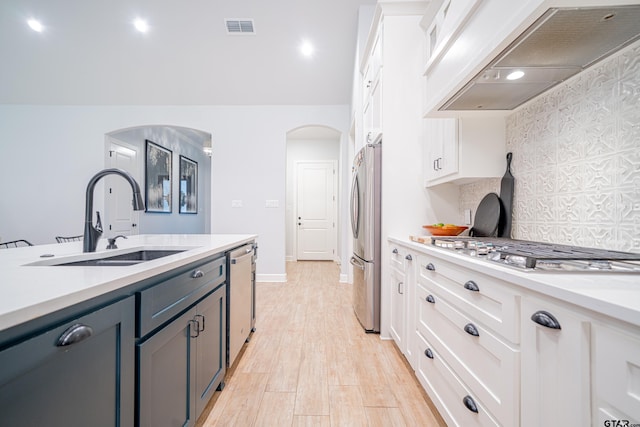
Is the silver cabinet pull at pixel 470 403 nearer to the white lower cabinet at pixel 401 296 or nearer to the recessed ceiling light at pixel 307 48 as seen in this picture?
the white lower cabinet at pixel 401 296

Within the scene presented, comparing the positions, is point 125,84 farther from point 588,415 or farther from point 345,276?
point 588,415

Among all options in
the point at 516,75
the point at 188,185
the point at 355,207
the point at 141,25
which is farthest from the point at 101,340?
the point at 188,185

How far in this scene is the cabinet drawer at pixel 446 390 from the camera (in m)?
0.98

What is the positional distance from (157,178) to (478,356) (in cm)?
584

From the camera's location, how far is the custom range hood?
0.89 m

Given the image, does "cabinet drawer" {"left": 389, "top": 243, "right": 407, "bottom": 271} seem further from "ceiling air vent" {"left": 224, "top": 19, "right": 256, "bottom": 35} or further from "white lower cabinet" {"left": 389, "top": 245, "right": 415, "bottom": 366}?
"ceiling air vent" {"left": 224, "top": 19, "right": 256, "bottom": 35}

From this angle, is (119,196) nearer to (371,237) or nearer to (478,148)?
(371,237)

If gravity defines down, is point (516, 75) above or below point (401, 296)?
above

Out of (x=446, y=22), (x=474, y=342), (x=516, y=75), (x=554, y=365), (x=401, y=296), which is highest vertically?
(x=446, y=22)

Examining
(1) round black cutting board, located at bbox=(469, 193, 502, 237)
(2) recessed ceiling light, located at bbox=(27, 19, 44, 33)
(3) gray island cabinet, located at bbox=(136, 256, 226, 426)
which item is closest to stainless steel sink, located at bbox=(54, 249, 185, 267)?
(3) gray island cabinet, located at bbox=(136, 256, 226, 426)

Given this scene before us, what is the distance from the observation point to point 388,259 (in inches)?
88.2

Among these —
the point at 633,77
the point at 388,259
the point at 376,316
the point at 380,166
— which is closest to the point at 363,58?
the point at 380,166

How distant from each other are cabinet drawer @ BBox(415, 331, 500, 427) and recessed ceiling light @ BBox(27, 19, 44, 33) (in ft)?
18.1

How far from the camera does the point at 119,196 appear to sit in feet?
14.9
